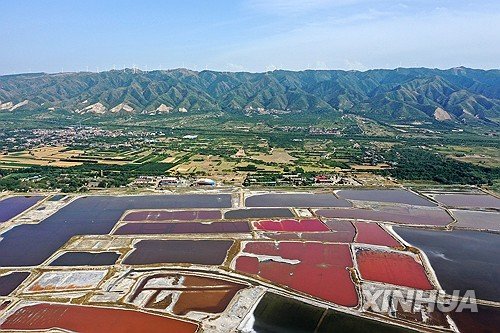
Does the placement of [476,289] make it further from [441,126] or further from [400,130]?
[441,126]

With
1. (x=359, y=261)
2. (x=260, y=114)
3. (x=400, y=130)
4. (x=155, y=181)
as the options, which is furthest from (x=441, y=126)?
(x=359, y=261)

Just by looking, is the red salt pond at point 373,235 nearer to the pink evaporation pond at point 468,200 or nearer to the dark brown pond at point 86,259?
the pink evaporation pond at point 468,200

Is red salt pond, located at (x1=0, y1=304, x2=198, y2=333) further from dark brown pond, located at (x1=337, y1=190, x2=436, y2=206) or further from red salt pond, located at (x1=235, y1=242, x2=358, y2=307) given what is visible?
dark brown pond, located at (x1=337, y1=190, x2=436, y2=206)

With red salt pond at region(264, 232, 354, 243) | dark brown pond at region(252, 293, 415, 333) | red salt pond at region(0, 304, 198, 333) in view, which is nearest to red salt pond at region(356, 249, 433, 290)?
red salt pond at region(264, 232, 354, 243)

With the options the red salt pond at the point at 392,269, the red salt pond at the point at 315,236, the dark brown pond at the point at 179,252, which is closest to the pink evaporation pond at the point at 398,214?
the red salt pond at the point at 315,236

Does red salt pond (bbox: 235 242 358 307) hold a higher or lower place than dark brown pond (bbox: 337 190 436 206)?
higher

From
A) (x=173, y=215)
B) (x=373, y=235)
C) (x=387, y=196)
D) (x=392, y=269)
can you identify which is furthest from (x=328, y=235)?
(x=387, y=196)
